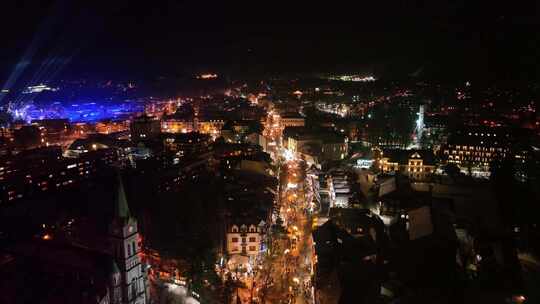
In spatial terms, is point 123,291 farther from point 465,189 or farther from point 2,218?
point 465,189

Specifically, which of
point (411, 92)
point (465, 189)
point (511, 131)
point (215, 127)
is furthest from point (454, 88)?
point (465, 189)

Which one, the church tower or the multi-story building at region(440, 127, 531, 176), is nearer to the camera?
the church tower

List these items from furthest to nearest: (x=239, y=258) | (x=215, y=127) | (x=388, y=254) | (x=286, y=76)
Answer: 1. (x=286, y=76)
2. (x=215, y=127)
3. (x=239, y=258)
4. (x=388, y=254)

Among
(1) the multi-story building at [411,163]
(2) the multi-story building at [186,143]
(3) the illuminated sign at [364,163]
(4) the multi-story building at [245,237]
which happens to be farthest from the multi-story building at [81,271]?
(2) the multi-story building at [186,143]

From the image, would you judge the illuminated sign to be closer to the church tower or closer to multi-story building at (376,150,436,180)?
multi-story building at (376,150,436,180)

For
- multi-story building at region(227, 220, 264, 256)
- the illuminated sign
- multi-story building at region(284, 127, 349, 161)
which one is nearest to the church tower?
multi-story building at region(227, 220, 264, 256)

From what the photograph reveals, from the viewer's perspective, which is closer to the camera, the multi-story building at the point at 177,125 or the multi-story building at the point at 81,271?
the multi-story building at the point at 81,271

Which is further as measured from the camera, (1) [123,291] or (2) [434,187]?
(2) [434,187]

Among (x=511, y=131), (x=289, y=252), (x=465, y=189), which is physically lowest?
(x=289, y=252)

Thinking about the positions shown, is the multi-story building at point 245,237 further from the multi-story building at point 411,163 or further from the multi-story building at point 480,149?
the multi-story building at point 480,149
